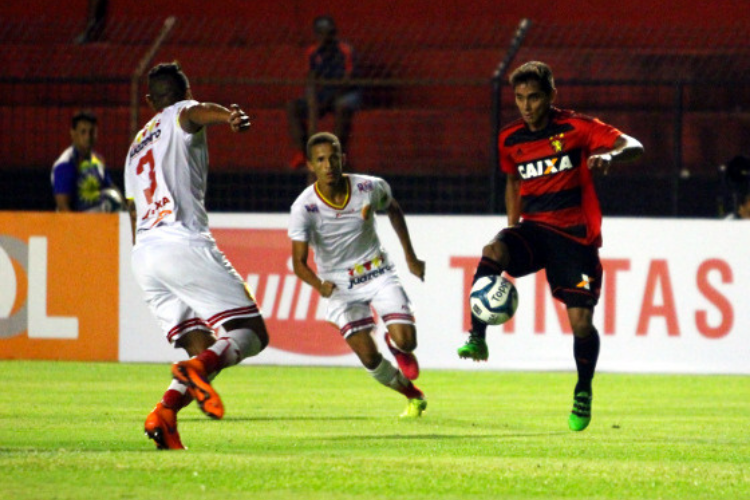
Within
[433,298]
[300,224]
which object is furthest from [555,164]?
[433,298]

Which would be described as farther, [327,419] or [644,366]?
[644,366]

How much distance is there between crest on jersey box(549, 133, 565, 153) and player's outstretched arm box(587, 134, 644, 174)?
323 mm

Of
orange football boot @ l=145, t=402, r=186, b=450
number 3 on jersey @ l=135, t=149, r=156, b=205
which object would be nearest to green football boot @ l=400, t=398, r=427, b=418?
number 3 on jersey @ l=135, t=149, r=156, b=205

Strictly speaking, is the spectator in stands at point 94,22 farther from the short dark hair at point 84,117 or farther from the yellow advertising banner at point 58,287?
the yellow advertising banner at point 58,287

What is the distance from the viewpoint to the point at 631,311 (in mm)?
13320

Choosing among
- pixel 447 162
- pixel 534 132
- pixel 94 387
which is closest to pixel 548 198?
pixel 534 132

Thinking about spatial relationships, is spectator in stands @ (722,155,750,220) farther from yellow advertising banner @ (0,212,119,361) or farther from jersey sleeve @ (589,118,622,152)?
jersey sleeve @ (589,118,622,152)

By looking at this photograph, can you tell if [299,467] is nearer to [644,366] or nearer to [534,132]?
[534,132]

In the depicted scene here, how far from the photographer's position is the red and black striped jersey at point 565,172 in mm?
8414

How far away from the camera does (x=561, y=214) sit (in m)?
8.41

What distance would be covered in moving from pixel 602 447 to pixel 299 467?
1816mm

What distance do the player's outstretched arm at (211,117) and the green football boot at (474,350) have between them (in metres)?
1.71

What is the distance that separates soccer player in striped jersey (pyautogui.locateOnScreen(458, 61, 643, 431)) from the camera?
27.5 ft

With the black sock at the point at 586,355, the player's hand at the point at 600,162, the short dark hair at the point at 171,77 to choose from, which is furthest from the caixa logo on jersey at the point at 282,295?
the player's hand at the point at 600,162
